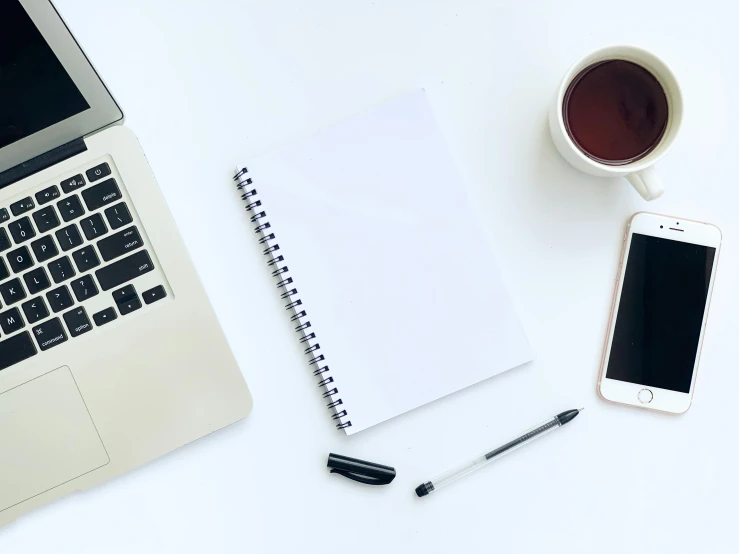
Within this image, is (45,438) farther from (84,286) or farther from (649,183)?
(649,183)

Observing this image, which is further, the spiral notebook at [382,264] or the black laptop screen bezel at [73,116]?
the spiral notebook at [382,264]

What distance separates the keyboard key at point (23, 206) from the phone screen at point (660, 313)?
0.57m

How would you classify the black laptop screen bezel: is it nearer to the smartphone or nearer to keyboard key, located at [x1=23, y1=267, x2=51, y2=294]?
keyboard key, located at [x1=23, y1=267, x2=51, y2=294]

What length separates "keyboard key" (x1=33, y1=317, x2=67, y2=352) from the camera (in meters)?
0.56

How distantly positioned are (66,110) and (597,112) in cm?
48

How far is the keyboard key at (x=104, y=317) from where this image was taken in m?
0.56

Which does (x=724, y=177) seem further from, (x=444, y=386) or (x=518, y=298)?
(x=444, y=386)

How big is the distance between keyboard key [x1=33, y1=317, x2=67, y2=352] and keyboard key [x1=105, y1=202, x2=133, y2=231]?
0.10m

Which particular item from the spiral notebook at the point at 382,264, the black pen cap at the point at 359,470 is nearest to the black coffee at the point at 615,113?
the spiral notebook at the point at 382,264

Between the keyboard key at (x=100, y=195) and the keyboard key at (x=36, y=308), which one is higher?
the keyboard key at (x=100, y=195)

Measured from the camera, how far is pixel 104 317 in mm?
562

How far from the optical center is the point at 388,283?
619mm

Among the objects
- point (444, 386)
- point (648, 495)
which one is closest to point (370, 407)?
point (444, 386)

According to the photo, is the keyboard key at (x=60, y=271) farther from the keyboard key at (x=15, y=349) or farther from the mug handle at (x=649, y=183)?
the mug handle at (x=649, y=183)
